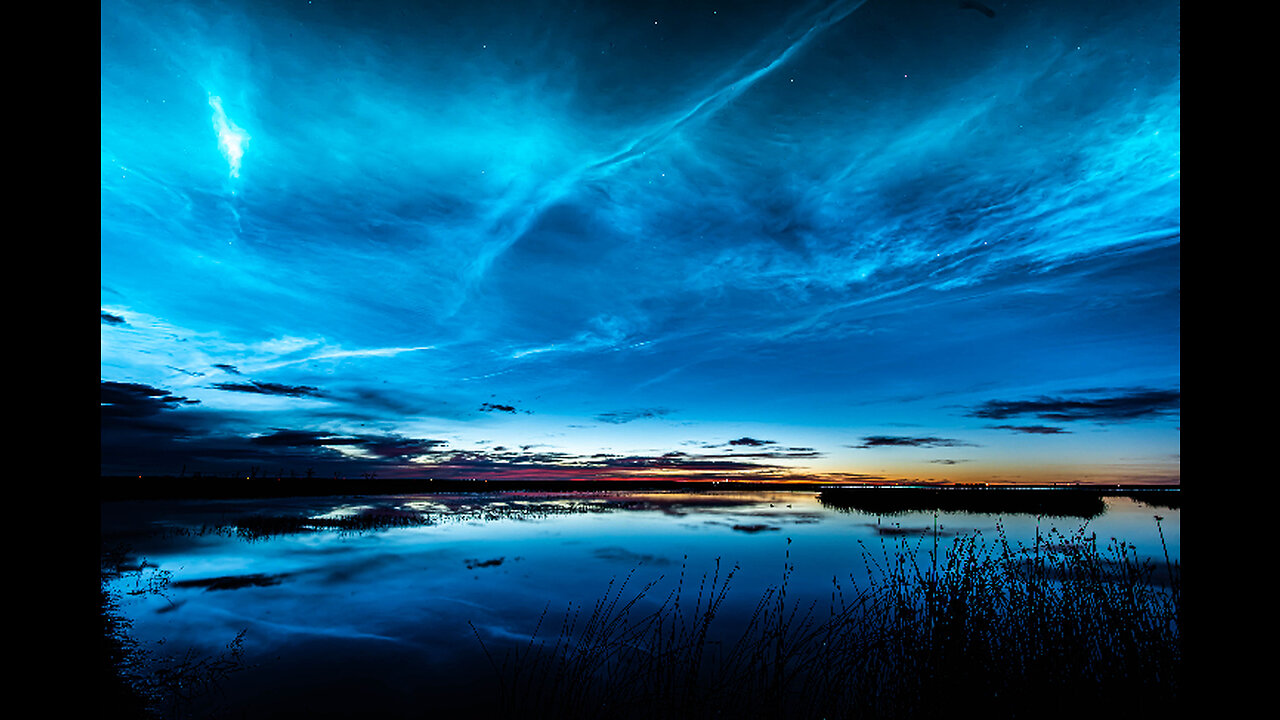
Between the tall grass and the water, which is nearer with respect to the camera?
the tall grass

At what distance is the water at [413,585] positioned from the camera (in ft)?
40.8

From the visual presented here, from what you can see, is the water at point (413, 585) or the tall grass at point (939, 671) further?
the water at point (413, 585)

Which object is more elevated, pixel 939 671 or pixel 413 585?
pixel 939 671

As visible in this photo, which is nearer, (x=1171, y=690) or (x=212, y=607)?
(x=1171, y=690)

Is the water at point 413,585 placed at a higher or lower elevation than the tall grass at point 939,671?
lower

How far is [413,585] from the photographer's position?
20.8m

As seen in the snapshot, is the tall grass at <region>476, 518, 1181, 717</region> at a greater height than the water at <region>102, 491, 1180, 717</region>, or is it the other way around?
the tall grass at <region>476, 518, 1181, 717</region>

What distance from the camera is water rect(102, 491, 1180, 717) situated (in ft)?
40.8
